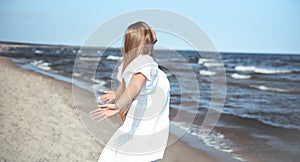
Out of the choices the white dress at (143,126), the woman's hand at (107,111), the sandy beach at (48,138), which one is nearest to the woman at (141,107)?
the white dress at (143,126)

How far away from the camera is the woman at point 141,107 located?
222 centimetres

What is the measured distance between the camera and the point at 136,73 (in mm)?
2107

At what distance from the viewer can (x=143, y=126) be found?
2.33 metres

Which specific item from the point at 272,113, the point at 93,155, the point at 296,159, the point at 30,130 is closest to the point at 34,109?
the point at 30,130

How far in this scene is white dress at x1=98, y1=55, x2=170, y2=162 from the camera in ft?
7.45

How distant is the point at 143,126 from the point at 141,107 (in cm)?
14

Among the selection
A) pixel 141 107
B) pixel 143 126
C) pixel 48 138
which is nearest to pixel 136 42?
pixel 141 107

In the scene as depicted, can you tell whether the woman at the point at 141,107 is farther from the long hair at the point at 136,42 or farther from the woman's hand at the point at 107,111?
the woman's hand at the point at 107,111

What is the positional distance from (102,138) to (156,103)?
176cm

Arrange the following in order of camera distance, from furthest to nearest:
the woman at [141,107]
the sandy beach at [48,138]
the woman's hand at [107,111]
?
the sandy beach at [48,138] < the woman at [141,107] < the woman's hand at [107,111]

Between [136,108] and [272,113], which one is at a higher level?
[136,108]

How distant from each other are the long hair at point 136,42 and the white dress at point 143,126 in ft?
0.16

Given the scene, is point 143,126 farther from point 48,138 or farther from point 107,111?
point 48,138

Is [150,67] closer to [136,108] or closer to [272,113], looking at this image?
[136,108]
